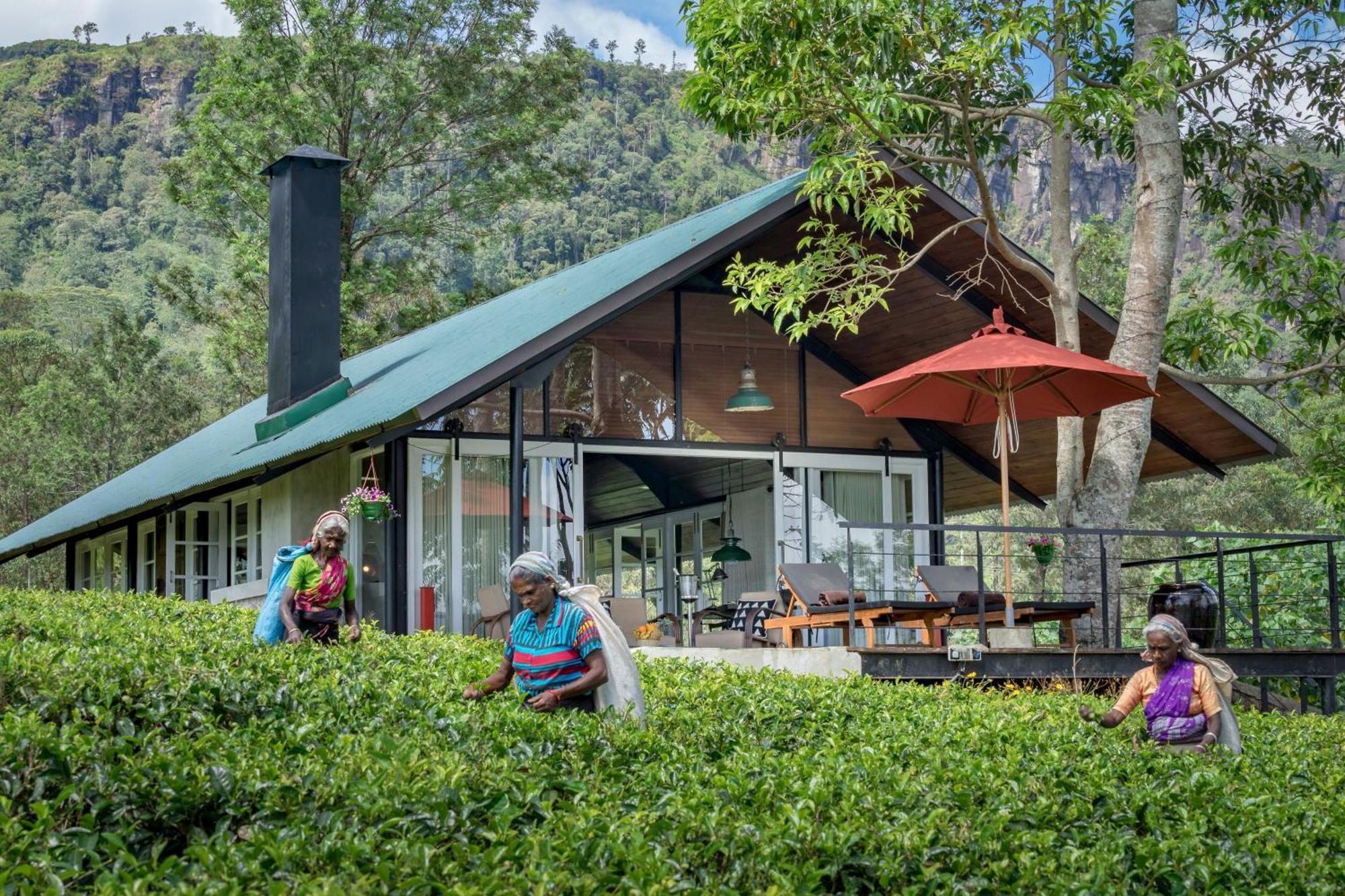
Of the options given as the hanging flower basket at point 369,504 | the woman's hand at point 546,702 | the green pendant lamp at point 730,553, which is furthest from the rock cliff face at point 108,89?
the woman's hand at point 546,702

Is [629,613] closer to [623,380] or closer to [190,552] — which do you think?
[623,380]

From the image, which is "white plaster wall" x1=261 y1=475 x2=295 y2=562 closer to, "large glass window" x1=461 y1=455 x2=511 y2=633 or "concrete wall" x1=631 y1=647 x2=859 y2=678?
"large glass window" x1=461 y1=455 x2=511 y2=633

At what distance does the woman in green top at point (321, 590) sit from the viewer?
347 inches

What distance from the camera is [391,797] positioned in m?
4.96

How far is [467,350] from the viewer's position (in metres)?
14.5

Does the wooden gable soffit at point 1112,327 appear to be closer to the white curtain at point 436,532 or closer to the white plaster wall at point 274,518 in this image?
the white curtain at point 436,532

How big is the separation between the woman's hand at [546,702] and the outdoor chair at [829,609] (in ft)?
15.9

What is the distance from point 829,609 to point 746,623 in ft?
7.74

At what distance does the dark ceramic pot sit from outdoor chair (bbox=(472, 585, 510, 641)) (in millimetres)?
5590

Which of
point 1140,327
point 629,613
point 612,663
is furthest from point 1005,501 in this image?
point 612,663

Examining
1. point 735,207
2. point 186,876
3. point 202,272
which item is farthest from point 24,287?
point 186,876

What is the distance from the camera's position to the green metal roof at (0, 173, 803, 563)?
41.7 feet

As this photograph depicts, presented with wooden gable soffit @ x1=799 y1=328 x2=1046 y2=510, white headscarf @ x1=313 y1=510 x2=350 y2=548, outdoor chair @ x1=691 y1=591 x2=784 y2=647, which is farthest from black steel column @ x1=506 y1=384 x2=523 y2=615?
wooden gable soffit @ x1=799 y1=328 x2=1046 y2=510

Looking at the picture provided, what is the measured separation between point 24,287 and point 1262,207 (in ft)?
202
